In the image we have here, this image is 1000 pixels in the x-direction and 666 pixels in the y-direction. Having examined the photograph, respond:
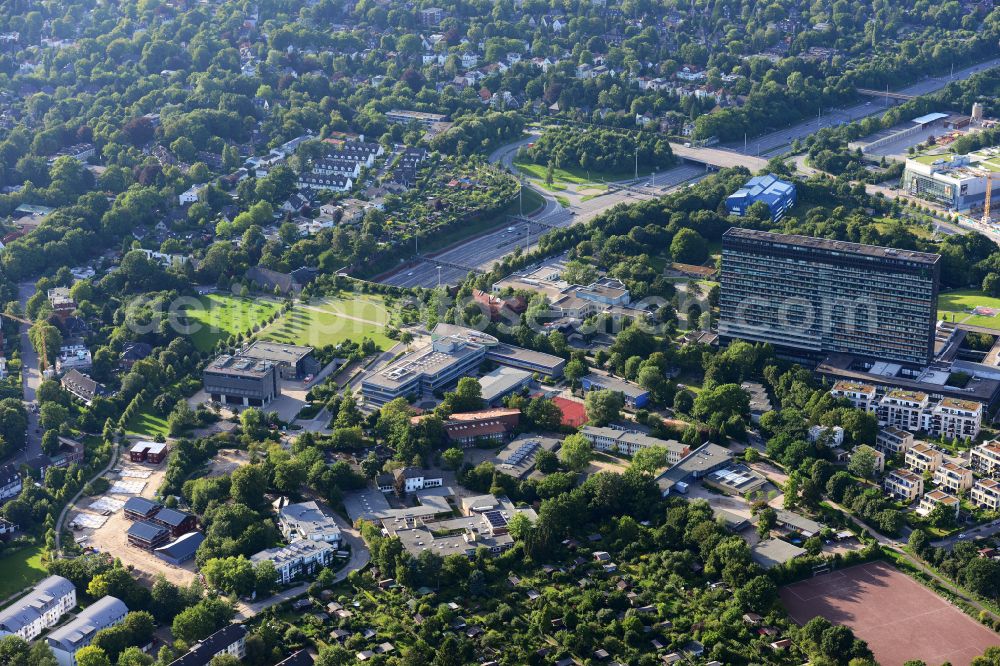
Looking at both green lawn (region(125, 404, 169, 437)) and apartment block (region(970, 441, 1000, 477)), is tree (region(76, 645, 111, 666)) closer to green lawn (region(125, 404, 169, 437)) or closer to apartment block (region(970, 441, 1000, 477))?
green lawn (region(125, 404, 169, 437))

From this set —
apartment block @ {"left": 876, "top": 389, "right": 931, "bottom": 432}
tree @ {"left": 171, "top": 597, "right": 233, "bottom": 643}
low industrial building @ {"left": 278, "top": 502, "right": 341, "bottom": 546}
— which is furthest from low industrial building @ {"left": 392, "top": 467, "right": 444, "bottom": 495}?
apartment block @ {"left": 876, "top": 389, "right": 931, "bottom": 432}

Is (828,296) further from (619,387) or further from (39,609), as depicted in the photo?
(39,609)

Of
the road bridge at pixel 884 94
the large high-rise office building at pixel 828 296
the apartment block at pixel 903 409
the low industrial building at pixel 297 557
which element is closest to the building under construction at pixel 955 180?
the road bridge at pixel 884 94

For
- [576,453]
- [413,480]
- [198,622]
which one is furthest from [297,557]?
[576,453]

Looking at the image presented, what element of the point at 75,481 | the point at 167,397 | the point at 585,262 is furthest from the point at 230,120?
the point at 75,481

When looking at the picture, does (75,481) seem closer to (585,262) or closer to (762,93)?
(585,262)

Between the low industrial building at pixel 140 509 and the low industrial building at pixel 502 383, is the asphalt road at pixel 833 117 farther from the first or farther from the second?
the low industrial building at pixel 140 509
